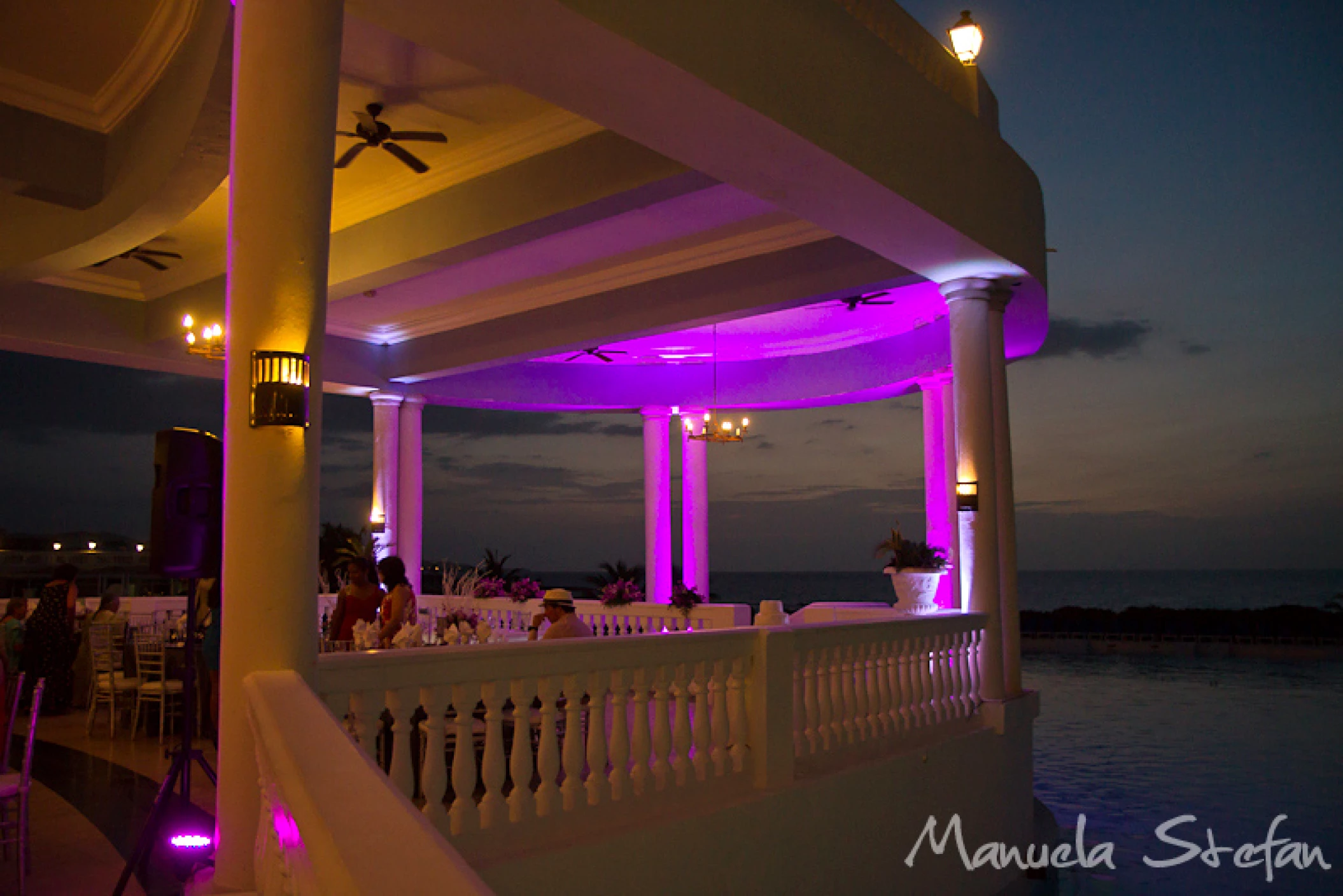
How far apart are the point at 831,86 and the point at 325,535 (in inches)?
513

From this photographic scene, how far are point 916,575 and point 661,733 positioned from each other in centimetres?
463

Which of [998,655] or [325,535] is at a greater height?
[325,535]

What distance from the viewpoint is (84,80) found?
6.25m

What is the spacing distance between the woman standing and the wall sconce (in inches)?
269

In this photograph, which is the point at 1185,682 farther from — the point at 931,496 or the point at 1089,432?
the point at 931,496

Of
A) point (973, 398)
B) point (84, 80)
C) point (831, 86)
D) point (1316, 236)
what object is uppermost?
point (1316, 236)

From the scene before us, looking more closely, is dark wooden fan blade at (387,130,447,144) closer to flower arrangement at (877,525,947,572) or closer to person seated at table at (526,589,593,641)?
person seated at table at (526,589,593,641)

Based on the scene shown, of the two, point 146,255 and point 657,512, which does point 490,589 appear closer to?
point 657,512

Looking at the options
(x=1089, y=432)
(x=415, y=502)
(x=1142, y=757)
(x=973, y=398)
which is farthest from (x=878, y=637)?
(x=1089, y=432)

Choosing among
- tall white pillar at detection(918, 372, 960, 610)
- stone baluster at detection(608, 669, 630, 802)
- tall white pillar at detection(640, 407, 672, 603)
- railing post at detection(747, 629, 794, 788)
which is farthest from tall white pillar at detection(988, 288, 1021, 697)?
tall white pillar at detection(640, 407, 672, 603)

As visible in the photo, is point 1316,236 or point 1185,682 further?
point 1185,682

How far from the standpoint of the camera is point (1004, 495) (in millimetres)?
7723

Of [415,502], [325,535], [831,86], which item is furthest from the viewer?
[325,535]

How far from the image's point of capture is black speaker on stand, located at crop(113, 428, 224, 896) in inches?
147
